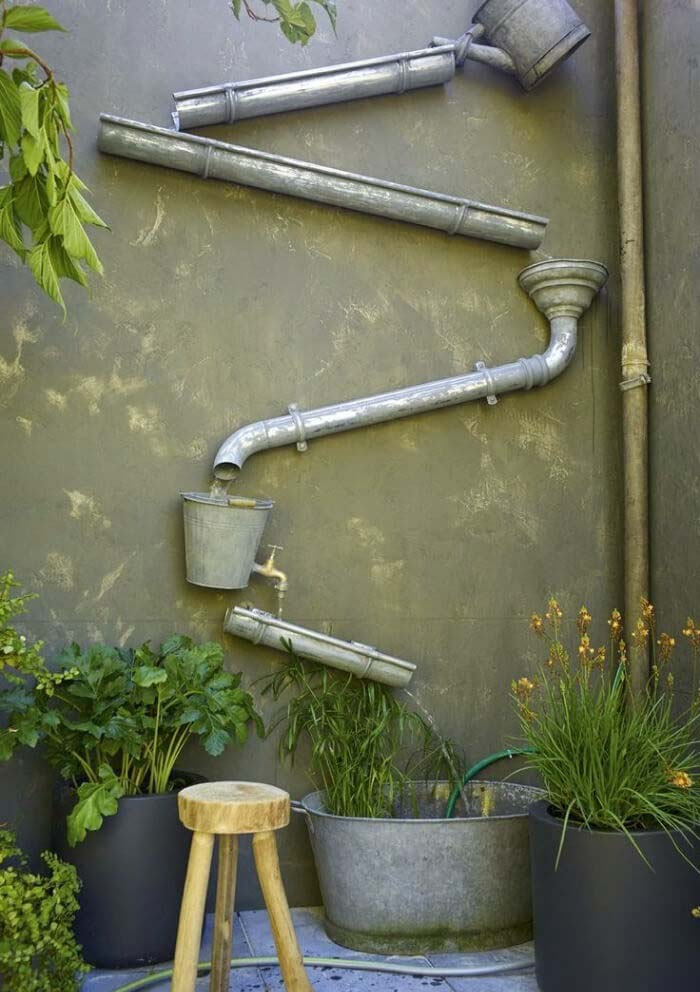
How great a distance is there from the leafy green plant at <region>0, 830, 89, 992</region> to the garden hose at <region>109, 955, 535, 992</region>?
23 centimetres

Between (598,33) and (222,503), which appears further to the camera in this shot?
(598,33)

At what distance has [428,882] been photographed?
283 centimetres

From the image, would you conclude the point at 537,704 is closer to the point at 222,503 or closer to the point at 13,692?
the point at 222,503

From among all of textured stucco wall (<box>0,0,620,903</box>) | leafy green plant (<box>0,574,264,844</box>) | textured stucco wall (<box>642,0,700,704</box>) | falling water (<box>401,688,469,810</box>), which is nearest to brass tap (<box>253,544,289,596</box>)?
textured stucco wall (<box>0,0,620,903</box>)

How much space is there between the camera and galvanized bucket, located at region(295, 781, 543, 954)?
2828 millimetres

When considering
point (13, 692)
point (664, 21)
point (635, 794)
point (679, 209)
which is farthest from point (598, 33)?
point (13, 692)

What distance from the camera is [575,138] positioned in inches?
151

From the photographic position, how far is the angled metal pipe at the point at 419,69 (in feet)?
11.1

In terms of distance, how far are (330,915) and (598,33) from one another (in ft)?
11.0

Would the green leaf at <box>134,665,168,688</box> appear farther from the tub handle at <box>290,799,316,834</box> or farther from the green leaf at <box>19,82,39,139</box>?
the green leaf at <box>19,82,39,139</box>

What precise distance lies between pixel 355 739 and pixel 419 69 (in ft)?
7.77

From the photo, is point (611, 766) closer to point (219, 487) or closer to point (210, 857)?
point (210, 857)

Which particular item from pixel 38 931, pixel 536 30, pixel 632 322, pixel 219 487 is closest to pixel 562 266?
pixel 632 322

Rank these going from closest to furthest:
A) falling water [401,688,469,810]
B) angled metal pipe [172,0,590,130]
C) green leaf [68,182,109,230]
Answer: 1. green leaf [68,182,109,230]
2. falling water [401,688,469,810]
3. angled metal pipe [172,0,590,130]
